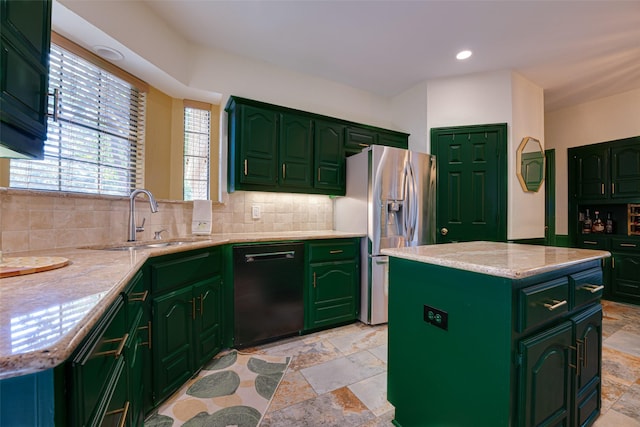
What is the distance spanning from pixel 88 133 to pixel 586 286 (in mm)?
3232

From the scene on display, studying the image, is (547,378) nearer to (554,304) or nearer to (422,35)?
(554,304)

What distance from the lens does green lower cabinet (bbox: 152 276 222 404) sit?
149 cm

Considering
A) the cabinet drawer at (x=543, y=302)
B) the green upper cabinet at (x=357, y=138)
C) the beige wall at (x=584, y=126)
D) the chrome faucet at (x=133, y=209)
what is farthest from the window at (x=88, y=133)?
the beige wall at (x=584, y=126)

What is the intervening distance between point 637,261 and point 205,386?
5003 millimetres

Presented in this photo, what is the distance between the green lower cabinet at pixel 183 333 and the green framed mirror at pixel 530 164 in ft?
11.4

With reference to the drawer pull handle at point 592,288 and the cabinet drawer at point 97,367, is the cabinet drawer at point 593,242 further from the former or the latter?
the cabinet drawer at point 97,367

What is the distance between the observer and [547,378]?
1.10 metres

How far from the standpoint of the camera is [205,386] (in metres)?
1.72

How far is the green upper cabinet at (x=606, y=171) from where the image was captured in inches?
133

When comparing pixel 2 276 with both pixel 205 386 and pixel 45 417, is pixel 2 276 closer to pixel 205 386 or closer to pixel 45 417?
pixel 45 417

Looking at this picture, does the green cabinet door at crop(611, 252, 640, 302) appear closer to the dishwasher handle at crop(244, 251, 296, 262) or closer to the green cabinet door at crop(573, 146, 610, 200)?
the green cabinet door at crop(573, 146, 610, 200)

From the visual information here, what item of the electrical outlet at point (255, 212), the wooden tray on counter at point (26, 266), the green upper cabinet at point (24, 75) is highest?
the green upper cabinet at point (24, 75)

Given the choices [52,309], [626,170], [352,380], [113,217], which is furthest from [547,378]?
[626,170]

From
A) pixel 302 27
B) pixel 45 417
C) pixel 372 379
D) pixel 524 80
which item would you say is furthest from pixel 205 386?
pixel 524 80
